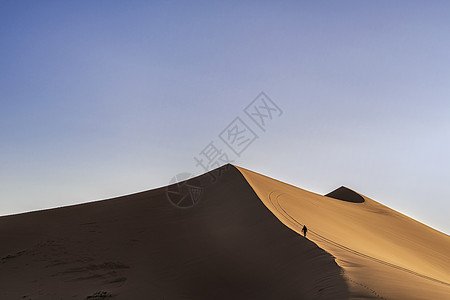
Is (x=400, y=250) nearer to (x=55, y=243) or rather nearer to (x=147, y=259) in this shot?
(x=147, y=259)

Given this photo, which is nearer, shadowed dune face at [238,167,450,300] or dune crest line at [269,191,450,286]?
shadowed dune face at [238,167,450,300]

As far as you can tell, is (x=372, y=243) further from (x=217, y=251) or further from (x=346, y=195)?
A: (x=346, y=195)

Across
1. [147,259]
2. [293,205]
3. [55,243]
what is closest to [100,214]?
[55,243]

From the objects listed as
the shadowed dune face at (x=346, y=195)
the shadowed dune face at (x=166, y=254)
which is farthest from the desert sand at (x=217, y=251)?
the shadowed dune face at (x=346, y=195)

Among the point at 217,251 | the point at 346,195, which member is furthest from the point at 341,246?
the point at 346,195

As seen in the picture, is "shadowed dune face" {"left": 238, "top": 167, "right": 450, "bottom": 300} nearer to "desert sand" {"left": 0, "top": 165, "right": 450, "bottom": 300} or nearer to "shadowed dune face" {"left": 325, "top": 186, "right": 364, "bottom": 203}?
"desert sand" {"left": 0, "top": 165, "right": 450, "bottom": 300}

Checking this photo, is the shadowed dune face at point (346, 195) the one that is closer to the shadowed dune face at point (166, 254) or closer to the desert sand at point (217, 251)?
the desert sand at point (217, 251)

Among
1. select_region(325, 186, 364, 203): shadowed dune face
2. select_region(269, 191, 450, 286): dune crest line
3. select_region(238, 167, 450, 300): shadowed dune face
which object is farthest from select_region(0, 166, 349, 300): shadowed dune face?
select_region(325, 186, 364, 203): shadowed dune face
